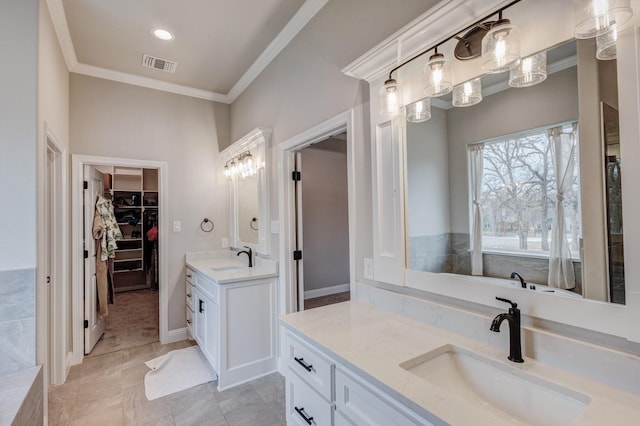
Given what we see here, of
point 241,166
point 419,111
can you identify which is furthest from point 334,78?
point 241,166

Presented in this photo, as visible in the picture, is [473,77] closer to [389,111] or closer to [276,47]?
[389,111]

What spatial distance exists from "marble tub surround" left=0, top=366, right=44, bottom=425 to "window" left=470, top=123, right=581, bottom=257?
7.59ft

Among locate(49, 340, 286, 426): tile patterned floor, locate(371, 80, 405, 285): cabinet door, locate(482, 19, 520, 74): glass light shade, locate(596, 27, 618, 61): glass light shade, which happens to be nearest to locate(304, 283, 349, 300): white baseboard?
locate(49, 340, 286, 426): tile patterned floor

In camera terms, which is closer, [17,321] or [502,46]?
[502,46]

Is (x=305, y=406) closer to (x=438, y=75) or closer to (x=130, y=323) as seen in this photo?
(x=438, y=75)

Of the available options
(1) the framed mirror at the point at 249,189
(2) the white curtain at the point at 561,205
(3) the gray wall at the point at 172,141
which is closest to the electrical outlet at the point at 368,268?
(2) the white curtain at the point at 561,205

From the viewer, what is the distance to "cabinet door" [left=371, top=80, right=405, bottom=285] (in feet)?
5.37

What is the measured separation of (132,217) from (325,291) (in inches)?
163

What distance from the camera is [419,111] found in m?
1.53

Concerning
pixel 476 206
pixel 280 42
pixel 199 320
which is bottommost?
pixel 199 320

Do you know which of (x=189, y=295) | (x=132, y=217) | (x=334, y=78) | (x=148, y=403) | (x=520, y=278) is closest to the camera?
(x=520, y=278)

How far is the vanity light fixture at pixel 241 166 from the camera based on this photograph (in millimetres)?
3191

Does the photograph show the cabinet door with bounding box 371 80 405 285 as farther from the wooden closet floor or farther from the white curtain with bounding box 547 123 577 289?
the wooden closet floor

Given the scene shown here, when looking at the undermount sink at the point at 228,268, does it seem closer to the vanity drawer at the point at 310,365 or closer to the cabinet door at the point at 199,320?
the cabinet door at the point at 199,320
